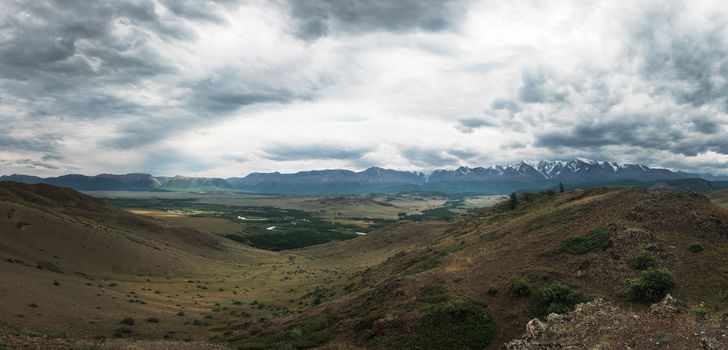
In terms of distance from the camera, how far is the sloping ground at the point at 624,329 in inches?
737

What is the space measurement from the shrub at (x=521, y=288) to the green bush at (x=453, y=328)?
128 inches

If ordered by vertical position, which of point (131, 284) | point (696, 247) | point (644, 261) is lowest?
point (131, 284)

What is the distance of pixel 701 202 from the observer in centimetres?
4128

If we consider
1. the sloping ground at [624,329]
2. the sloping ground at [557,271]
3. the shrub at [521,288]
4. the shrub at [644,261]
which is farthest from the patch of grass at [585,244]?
the sloping ground at [624,329]

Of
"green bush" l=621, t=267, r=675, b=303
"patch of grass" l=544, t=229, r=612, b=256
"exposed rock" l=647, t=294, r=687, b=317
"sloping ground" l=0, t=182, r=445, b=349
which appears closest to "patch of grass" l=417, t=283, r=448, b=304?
"patch of grass" l=544, t=229, r=612, b=256

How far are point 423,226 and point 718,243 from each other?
113679 millimetres

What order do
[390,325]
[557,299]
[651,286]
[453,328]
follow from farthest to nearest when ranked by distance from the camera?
[390,325]
[557,299]
[453,328]
[651,286]

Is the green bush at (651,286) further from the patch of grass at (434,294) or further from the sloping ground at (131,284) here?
the sloping ground at (131,284)

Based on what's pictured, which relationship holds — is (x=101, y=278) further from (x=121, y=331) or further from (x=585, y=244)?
(x=585, y=244)

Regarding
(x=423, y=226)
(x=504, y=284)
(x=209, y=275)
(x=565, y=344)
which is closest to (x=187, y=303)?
(x=209, y=275)

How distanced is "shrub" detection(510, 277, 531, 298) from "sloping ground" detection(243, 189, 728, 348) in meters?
0.10

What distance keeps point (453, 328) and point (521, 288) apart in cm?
681

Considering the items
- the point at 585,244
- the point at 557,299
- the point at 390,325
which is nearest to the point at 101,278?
the point at 390,325

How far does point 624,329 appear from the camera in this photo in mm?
21312
